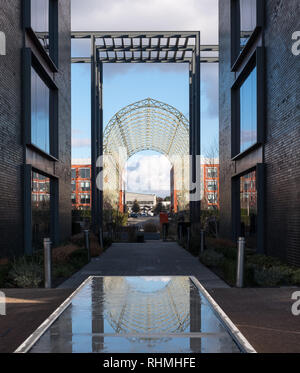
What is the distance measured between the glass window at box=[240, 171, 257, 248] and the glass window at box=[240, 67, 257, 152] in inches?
60.7

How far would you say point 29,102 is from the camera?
15.7 metres

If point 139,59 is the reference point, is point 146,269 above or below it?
below

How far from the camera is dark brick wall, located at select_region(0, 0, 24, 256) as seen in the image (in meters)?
13.6

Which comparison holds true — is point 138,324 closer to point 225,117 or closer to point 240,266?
point 240,266

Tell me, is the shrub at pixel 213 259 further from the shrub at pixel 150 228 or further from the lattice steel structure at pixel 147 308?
the shrub at pixel 150 228

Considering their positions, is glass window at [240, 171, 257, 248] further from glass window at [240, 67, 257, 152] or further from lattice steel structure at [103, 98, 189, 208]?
lattice steel structure at [103, 98, 189, 208]

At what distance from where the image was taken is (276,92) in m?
14.1

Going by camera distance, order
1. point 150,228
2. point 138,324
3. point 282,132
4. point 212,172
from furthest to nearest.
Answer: point 212,172 < point 150,228 < point 282,132 < point 138,324

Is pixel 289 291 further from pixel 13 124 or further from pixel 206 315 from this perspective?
pixel 13 124

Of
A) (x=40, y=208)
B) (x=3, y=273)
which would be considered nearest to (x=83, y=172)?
(x=40, y=208)

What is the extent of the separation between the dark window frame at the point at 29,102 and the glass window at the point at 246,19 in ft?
28.1

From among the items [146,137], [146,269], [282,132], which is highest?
[146,137]

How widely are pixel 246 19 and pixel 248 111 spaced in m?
4.02

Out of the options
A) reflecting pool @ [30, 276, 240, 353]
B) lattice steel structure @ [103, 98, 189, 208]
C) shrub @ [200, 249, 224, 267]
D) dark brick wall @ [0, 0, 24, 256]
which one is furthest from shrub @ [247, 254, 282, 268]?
lattice steel structure @ [103, 98, 189, 208]
